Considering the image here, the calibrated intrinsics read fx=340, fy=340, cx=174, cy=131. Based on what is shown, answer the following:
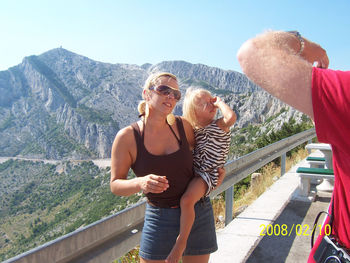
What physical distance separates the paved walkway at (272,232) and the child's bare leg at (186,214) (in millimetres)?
1391

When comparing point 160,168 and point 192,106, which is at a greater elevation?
point 192,106

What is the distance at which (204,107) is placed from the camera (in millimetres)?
2555

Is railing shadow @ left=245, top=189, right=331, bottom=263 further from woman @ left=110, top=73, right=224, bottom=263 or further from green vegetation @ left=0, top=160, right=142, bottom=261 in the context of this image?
green vegetation @ left=0, top=160, right=142, bottom=261

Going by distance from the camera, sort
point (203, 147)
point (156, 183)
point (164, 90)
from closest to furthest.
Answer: point (156, 183), point (164, 90), point (203, 147)

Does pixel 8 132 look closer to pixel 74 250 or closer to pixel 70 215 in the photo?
pixel 70 215

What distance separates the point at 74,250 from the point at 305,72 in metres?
1.66

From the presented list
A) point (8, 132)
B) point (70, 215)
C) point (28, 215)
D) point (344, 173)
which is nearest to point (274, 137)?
point (344, 173)

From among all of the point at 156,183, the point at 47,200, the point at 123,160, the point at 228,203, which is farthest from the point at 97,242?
the point at 47,200

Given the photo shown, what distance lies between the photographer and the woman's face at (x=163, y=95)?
2.34m

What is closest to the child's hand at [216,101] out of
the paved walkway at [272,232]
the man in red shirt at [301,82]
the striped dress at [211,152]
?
the striped dress at [211,152]

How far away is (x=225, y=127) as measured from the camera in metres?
2.49

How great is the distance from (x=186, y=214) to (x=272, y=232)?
2.32m

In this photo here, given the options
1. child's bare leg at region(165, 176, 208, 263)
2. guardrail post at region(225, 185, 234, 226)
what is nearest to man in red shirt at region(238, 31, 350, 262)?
child's bare leg at region(165, 176, 208, 263)

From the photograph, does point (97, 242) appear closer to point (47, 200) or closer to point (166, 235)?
point (166, 235)
